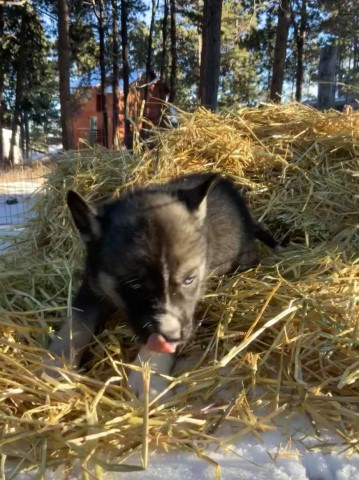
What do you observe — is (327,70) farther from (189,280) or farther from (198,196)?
(189,280)

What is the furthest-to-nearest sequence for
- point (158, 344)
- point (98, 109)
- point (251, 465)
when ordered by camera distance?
1. point (98, 109)
2. point (158, 344)
3. point (251, 465)

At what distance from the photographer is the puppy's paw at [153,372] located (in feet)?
7.70

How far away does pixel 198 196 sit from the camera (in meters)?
2.80

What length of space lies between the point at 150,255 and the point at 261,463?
3.53 ft

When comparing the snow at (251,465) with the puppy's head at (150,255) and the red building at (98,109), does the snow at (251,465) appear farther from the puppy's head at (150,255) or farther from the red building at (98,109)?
the red building at (98,109)

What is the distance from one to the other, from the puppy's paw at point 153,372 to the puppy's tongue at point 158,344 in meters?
0.09

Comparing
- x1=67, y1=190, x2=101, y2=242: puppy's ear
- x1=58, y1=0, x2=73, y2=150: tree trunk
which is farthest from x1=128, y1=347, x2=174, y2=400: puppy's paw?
x1=58, y1=0, x2=73, y2=150: tree trunk

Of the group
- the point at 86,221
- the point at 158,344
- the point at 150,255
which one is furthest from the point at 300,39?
the point at 158,344

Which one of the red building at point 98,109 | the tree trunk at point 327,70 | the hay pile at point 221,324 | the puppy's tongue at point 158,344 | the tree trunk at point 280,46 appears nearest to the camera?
the hay pile at point 221,324

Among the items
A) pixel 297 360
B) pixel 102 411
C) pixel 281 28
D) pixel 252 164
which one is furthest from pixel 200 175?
pixel 281 28

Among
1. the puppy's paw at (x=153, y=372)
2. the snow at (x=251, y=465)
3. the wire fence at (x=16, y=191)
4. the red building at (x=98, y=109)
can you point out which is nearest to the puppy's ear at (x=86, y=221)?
the puppy's paw at (x=153, y=372)

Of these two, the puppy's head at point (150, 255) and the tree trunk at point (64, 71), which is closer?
the puppy's head at point (150, 255)

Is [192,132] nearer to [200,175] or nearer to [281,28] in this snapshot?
[200,175]

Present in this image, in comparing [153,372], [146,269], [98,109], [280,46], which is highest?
[280,46]
